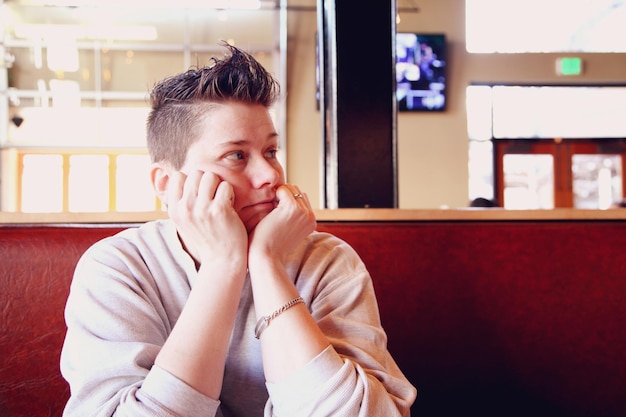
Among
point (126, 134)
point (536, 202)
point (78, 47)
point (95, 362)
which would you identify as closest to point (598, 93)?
point (536, 202)

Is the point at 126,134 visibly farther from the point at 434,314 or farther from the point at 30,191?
the point at 434,314

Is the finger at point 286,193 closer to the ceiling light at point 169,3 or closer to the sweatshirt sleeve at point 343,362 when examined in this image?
the sweatshirt sleeve at point 343,362

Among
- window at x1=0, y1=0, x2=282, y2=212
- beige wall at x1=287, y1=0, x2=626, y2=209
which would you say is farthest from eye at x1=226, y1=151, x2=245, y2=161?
beige wall at x1=287, y1=0, x2=626, y2=209

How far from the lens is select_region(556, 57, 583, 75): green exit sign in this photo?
8086mm

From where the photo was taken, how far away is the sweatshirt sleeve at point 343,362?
2.99 feet

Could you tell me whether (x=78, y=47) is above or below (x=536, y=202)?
above

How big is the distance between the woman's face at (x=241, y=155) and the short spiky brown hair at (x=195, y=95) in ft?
0.07

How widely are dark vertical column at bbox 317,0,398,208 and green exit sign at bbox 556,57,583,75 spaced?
276 inches

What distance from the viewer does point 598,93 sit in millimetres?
8109

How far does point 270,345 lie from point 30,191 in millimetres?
7641

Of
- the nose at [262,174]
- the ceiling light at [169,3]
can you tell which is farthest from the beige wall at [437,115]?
the nose at [262,174]

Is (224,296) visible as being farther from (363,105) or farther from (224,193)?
(363,105)

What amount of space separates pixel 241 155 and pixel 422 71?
7.05 metres

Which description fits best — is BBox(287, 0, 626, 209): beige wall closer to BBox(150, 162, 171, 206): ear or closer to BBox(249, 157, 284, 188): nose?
BBox(150, 162, 171, 206): ear
